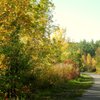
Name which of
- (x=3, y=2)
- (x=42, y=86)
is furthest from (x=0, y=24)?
(x=42, y=86)

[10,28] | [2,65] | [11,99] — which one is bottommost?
[11,99]

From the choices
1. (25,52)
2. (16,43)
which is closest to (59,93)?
(25,52)

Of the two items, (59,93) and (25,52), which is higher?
(25,52)

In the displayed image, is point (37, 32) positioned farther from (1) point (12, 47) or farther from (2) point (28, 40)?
(1) point (12, 47)

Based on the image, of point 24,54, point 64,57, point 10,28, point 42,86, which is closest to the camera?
point 10,28

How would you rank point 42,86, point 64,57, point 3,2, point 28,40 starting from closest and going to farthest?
point 3,2
point 28,40
point 42,86
point 64,57

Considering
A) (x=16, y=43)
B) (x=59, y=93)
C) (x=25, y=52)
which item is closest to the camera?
(x=16, y=43)

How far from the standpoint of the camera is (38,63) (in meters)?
25.1

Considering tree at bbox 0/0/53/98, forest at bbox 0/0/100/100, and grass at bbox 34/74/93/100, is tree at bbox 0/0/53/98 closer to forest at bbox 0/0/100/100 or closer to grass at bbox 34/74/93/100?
forest at bbox 0/0/100/100

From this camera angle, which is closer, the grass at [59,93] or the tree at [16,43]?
the tree at [16,43]

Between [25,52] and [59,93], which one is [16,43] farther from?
[59,93]

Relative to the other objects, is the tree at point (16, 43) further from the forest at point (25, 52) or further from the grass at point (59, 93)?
the grass at point (59, 93)

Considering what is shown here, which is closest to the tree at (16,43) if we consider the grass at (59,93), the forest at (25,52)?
the forest at (25,52)

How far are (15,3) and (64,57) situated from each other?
4041 centimetres
